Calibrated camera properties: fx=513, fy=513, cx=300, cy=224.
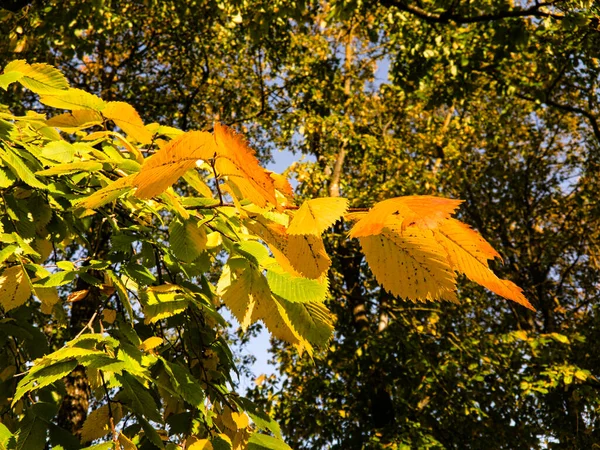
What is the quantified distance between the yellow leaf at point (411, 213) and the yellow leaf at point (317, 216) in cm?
7

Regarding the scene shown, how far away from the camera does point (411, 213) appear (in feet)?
2.32

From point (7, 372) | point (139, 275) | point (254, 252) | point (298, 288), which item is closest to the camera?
point (298, 288)

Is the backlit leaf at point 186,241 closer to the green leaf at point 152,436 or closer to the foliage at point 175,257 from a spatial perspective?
the foliage at point 175,257

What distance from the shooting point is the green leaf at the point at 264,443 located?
4.96ft

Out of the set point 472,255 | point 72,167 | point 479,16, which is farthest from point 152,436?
point 479,16

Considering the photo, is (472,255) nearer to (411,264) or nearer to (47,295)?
(411,264)

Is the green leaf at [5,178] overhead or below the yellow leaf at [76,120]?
below

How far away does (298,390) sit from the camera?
30.7 ft

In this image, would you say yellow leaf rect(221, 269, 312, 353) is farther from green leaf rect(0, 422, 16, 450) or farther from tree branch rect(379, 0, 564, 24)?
tree branch rect(379, 0, 564, 24)

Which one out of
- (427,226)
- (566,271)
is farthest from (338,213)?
(566,271)

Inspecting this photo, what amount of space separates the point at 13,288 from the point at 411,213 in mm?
1363

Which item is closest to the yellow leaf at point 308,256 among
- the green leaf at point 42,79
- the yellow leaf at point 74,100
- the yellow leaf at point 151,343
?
the yellow leaf at point 151,343

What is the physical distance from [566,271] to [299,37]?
8.14 meters

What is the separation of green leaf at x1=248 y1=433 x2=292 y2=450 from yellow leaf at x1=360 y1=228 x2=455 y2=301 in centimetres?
82
